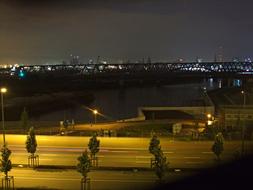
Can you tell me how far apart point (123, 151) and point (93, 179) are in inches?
84.1

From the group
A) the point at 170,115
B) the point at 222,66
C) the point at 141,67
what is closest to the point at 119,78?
the point at 141,67

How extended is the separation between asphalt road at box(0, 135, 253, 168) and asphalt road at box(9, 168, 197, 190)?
0.56m

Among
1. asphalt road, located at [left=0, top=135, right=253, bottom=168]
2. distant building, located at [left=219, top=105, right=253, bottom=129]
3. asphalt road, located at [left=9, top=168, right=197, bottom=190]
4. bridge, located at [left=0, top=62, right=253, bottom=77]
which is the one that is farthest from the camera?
bridge, located at [left=0, top=62, right=253, bottom=77]

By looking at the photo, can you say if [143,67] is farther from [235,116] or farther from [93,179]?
[93,179]

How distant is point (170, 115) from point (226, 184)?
14.6 m

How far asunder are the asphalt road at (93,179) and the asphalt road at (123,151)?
1.85 ft

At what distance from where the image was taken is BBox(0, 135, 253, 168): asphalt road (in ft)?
29.9

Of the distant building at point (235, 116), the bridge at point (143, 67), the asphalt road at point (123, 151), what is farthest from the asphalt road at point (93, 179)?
the bridge at point (143, 67)

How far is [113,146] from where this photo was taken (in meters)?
10.6

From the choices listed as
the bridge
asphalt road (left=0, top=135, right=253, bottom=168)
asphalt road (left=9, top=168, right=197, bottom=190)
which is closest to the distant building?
asphalt road (left=0, top=135, right=253, bottom=168)

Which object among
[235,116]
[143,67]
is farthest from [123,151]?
[143,67]

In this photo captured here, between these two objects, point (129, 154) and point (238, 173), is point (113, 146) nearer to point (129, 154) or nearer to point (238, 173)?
point (129, 154)

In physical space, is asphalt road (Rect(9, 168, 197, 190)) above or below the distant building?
below

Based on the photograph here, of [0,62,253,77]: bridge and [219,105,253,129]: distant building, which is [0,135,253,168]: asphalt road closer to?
[219,105,253,129]: distant building
